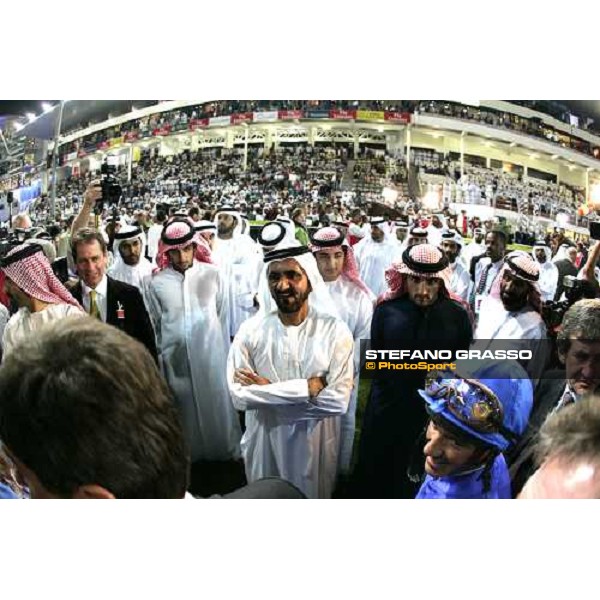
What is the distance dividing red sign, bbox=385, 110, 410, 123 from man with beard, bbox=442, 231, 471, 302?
493 millimetres

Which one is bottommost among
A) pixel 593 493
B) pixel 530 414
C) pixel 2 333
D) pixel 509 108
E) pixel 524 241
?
pixel 593 493

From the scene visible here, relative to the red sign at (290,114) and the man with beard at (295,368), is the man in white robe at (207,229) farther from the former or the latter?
the red sign at (290,114)

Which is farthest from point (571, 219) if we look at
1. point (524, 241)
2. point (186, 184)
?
point (186, 184)

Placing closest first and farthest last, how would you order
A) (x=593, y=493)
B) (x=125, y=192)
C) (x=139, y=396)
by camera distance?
(x=139, y=396) < (x=593, y=493) < (x=125, y=192)

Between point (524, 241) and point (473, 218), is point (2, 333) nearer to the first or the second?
point (473, 218)

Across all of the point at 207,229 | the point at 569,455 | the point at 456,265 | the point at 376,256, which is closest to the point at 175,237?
the point at 207,229

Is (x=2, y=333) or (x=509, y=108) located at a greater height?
(x=509, y=108)

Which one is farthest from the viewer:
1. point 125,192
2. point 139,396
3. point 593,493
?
point 125,192

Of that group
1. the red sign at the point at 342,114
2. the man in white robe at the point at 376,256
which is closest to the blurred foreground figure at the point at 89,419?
the man in white robe at the point at 376,256

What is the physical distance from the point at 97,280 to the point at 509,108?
1844 mm

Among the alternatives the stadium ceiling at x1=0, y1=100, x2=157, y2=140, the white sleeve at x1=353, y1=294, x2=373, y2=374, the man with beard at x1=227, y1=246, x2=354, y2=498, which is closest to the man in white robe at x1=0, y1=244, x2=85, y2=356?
the stadium ceiling at x1=0, y1=100, x2=157, y2=140

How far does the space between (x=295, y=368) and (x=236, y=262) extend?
0.51 m

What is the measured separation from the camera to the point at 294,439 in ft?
9.46

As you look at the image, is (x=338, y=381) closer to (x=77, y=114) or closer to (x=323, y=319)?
(x=323, y=319)
